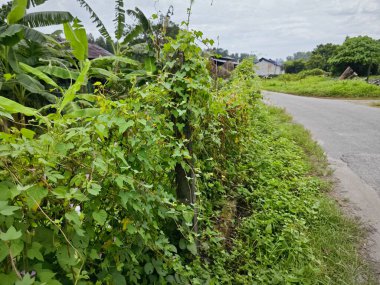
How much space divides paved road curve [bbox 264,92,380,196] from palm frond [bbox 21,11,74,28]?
5430 mm

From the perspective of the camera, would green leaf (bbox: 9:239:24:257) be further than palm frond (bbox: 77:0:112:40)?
No

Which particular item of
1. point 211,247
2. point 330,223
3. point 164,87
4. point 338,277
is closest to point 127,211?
point 164,87

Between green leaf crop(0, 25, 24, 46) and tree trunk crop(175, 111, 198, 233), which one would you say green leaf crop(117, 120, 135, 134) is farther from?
green leaf crop(0, 25, 24, 46)

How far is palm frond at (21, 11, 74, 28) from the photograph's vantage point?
506cm

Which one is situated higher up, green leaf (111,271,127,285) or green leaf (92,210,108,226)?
green leaf (92,210,108,226)

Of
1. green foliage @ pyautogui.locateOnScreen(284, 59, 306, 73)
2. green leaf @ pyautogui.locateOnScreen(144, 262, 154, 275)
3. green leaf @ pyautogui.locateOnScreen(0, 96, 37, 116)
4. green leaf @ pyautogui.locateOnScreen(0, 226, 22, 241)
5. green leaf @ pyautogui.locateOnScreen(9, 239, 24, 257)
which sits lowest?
green leaf @ pyautogui.locateOnScreen(144, 262, 154, 275)

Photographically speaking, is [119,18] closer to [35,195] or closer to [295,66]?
[35,195]

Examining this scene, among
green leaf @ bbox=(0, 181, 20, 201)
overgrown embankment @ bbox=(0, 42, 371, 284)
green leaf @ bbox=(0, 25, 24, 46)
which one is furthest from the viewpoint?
green leaf @ bbox=(0, 25, 24, 46)

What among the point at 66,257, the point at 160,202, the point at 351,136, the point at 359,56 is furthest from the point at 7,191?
the point at 359,56

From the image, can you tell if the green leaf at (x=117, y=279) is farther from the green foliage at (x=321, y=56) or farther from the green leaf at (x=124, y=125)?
the green foliage at (x=321, y=56)

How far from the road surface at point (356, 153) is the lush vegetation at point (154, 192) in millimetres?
364

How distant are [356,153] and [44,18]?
20.0 ft

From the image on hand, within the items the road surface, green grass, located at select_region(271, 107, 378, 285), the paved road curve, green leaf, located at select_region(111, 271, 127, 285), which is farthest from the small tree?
green leaf, located at select_region(111, 271, 127, 285)

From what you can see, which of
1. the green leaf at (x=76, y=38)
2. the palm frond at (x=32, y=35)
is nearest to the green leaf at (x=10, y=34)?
the palm frond at (x=32, y=35)
